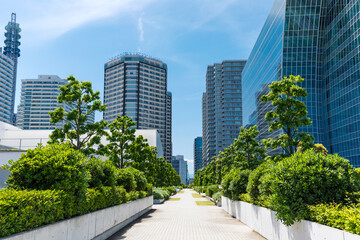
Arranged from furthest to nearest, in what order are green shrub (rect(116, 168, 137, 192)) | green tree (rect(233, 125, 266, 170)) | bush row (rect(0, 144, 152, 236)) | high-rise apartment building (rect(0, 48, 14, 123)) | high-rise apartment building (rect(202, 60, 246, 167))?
high-rise apartment building (rect(0, 48, 14, 123))
high-rise apartment building (rect(202, 60, 246, 167))
green tree (rect(233, 125, 266, 170))
green shrub (rect(116, 168, 137, 192))
bush row (rect(0, 144, 152, 236))

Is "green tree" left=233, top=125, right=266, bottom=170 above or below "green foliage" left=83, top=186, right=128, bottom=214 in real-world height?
above

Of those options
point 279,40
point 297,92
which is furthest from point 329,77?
point 297,92

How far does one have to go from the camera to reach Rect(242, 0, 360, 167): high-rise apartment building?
50.4 m

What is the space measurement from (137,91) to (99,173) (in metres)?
142

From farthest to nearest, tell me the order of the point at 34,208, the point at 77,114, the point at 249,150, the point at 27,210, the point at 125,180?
the point at 249,150
the point at 77,114
the point at 125,180
the point at 34,208
the point at 27,210

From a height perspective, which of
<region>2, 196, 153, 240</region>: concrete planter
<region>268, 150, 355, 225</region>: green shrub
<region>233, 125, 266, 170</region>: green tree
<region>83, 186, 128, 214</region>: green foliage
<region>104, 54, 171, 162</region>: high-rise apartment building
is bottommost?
<region>2, 196, 153, 240</region>: concrete planter

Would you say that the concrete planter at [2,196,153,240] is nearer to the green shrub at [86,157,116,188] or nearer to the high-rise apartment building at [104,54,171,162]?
the green shrub at [86,157,116,188]

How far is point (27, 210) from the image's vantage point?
6.32 metres

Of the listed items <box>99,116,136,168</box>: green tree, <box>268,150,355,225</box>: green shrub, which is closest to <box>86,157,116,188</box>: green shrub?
<box>268,150,355,225</box>: green shrub

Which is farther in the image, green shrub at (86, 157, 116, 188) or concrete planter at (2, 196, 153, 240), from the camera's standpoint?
green shrub at (86, 157, 116, 188)

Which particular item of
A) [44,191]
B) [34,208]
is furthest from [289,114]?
[34,208]

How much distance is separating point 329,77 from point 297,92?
47711 mm

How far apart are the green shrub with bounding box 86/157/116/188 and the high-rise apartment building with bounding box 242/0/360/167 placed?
46067 millimetres

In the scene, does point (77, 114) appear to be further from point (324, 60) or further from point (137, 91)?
point (137, 91)
